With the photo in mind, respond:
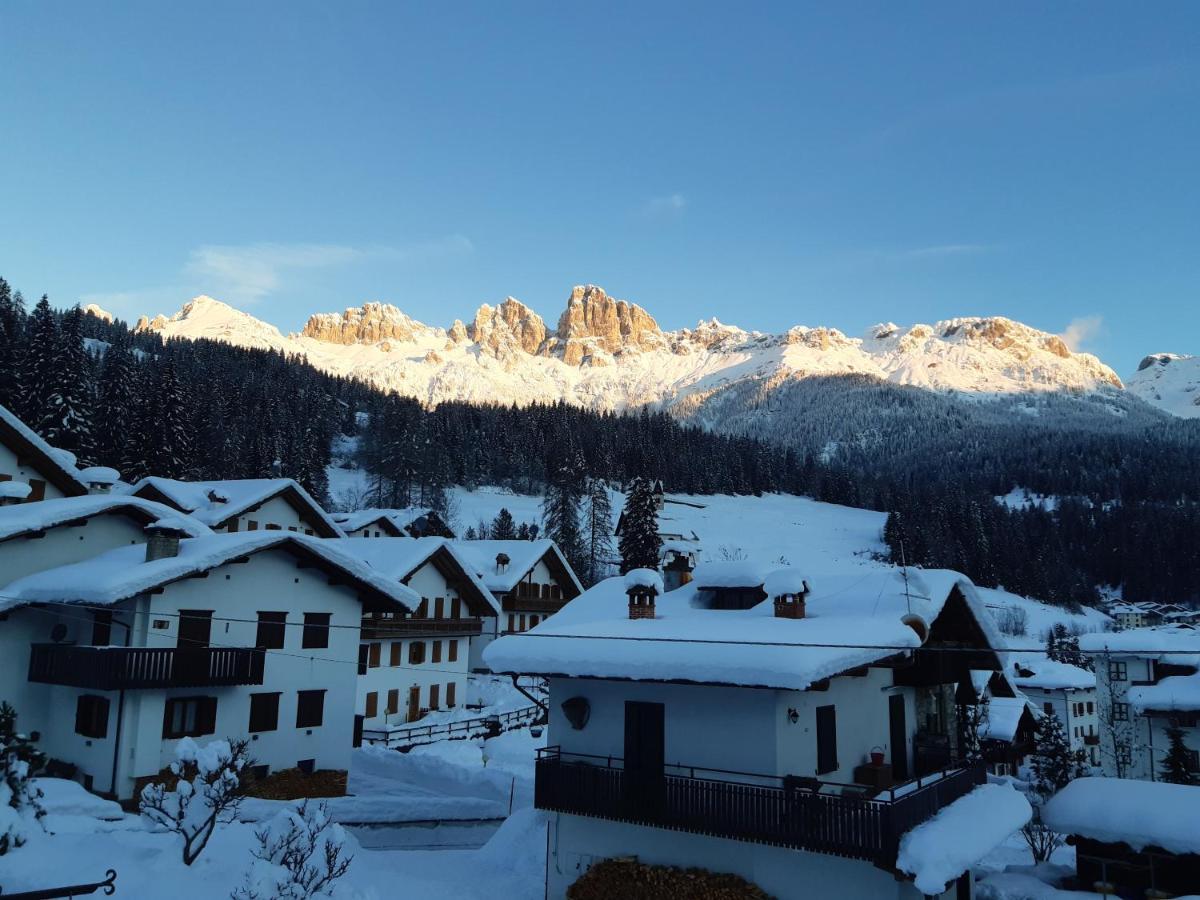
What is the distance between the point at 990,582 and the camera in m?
129

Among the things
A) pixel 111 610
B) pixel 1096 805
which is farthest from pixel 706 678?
pixel 111 610

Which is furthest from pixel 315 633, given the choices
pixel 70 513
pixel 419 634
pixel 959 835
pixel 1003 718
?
pixel 1003 718

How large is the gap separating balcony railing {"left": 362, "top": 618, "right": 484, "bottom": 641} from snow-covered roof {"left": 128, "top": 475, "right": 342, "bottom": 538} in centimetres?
1176

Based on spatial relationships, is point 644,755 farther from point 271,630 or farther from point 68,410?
point 68,410

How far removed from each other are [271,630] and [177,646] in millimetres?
3475

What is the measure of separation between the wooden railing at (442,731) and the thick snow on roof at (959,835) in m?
26.3

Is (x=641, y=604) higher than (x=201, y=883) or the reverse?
higher

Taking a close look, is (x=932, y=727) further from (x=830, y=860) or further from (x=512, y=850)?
(x=512, y=850)

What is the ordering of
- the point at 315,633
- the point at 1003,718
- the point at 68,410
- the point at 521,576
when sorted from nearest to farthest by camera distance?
the point at 315,633 < the point at 1003,718 < the point at 521,576 < the point at 68,410

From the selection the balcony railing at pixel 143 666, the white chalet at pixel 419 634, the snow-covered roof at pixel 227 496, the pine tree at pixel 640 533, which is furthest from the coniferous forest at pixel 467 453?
the balcony railing at pixel 143 666

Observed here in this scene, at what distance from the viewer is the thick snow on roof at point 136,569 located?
2609cm

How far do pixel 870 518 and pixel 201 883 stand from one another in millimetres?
145032

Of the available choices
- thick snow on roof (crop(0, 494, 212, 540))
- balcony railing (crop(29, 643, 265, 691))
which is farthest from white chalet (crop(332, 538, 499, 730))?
balcony railing (crop(29, 643, 265, 691))

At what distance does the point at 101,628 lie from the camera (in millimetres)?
28344
